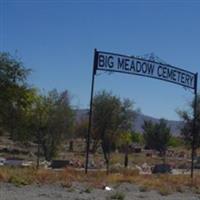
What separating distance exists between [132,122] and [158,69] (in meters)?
27.8

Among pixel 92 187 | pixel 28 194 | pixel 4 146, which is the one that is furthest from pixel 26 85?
pixel 4 146

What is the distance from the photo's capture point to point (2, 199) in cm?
1454

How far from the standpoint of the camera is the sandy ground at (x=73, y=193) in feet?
51.1

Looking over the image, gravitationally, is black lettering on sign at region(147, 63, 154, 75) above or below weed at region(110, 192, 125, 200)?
above

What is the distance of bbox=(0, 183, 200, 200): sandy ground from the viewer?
51.1ft

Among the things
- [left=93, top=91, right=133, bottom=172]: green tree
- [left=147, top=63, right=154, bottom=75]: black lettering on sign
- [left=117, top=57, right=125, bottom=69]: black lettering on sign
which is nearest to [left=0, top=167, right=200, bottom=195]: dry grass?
[left=117, top=57, right=125, bottom=69]: black lettering on sign

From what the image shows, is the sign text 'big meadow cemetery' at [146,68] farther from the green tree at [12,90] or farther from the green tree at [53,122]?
the green tree at [53,122]

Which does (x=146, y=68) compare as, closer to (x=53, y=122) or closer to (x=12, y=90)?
(x=12, y=90)

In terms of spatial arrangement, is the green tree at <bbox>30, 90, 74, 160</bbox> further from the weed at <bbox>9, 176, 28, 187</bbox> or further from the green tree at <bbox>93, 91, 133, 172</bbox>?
the weed at <bbox>9, 176, 28, 187</bbox>

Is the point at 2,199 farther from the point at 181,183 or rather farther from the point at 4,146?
the point at 4,146

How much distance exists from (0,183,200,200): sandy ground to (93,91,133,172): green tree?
29141 mm

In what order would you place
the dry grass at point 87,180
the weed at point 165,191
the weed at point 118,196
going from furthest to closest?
the weed at point 165,191
the dry grass at point 87,180
the weed at point 118,196

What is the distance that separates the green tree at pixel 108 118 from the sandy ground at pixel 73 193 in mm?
29141

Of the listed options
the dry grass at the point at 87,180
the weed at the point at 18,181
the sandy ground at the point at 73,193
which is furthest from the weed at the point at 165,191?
the weed at the point at 18,181
